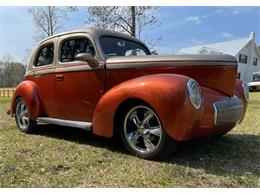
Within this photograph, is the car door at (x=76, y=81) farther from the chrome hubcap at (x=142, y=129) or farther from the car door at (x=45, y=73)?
the chrome hubcap at (x=142, y=129)

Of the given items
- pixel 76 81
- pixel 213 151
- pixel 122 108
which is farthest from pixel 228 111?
pixel 76 81

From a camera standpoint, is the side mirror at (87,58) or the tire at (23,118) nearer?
the side mirror at (87,58)

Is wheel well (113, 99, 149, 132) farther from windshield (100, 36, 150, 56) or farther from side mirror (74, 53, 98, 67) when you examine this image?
windshield (100, 36, 150, 56)

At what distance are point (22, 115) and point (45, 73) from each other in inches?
45.4

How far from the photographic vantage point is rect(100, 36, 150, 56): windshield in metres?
5.30

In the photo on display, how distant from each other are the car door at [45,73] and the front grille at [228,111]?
299 cm

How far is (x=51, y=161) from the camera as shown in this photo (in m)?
4.24

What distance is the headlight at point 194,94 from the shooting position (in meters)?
3.83

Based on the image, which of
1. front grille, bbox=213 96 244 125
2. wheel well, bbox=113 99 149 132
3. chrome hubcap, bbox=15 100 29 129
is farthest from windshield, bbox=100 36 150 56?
chrome hubcap, bbox=15 100 29 129

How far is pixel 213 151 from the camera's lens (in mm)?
4719

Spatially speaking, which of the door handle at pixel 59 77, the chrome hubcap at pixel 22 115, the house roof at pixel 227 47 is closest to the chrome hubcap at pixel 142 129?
the door handle at pixel 59 77

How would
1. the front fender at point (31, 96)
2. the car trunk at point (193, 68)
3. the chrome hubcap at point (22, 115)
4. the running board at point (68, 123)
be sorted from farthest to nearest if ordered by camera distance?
the chrome hubcap at point (22, 115) < the front fender at point (31, 96) < the running board at point (68, 123) < the car trunk at point (193, 68)

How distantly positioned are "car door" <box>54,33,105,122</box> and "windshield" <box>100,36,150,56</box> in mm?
208

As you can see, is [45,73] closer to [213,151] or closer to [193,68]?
[193,68]
